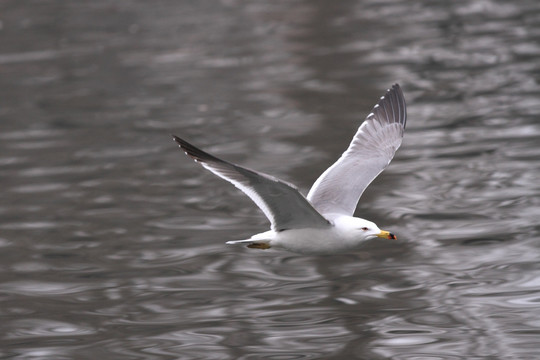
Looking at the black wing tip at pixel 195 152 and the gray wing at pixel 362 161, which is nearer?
the black wing tip at pixel 195 152

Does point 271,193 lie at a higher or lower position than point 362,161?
lower

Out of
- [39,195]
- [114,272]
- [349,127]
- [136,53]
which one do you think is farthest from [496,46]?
[114,272]

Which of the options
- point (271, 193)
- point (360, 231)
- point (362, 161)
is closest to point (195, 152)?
point (271, 193)

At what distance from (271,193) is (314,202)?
1.04 metres

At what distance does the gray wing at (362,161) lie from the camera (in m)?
7.07

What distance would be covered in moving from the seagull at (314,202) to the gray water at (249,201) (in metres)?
0.69

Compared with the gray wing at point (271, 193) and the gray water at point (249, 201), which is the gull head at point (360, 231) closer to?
the gray wing at point (271, 193)

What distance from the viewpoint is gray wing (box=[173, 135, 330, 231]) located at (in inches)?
231

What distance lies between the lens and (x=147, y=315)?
712 centimetres

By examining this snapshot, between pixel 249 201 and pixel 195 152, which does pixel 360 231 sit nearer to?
pixel 195 152

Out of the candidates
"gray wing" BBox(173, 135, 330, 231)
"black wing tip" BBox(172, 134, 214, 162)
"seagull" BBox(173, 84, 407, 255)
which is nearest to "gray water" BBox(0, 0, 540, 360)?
"seagull" BBox(173, 84, 407, 255)

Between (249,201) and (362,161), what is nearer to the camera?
(362,161)

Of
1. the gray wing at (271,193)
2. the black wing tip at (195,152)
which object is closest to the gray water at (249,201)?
the gray wing at (271,193)

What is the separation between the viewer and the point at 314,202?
7.10 m
